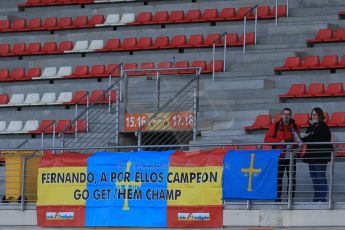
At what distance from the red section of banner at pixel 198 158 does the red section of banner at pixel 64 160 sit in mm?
1468

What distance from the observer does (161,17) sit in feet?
86.3

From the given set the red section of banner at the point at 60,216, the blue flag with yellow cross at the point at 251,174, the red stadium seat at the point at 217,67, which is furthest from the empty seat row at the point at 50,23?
the blue flag with yellow cross at the point at 251,174

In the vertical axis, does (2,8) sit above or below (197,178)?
above

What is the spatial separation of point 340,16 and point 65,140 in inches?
260

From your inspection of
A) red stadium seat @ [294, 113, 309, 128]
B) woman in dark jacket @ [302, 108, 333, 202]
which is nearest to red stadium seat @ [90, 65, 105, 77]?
red stadium seat @ [294, 113, 309, 128]

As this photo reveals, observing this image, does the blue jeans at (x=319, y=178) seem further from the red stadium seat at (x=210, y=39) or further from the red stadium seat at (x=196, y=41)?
the red stadium seat at (x=196, y=41)

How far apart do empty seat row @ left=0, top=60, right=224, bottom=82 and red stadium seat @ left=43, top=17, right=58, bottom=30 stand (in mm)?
1774

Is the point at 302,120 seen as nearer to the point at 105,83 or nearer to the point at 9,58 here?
the point at 105,83

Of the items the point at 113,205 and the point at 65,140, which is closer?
the point at 113,205

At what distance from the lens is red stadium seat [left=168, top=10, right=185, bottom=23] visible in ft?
85.3

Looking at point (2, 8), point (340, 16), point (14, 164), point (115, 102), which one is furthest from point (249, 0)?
point (14, 164)

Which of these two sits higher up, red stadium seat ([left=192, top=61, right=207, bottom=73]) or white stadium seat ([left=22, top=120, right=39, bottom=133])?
red stadium seat ([left=192, top=61, right=207, bottom=73])

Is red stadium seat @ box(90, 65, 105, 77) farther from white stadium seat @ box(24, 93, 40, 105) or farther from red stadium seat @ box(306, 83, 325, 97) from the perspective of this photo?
red stadium seat @ box(306, 83, 325, 97)

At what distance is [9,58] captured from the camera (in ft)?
89.2
